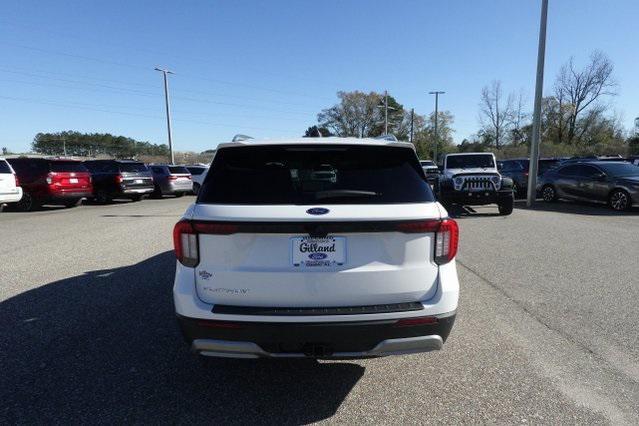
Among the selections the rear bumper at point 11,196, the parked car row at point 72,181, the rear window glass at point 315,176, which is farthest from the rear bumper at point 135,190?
the rear window glass at point 315,176

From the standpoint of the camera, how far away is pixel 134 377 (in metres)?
3.36

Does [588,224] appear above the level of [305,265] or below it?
below

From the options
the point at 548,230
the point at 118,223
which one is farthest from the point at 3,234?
the point at 548,230

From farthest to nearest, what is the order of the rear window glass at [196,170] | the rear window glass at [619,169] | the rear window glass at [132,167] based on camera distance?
the rear window glass at [196,170], the rear window glass at [132,167], the rear window glass at [619,169]

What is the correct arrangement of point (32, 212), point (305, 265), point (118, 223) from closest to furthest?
point (305, 265)
point (118, 223)
point (32, 212)

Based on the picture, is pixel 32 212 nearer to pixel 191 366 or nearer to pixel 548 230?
pixel 191 366

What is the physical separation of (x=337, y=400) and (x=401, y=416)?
0.46m

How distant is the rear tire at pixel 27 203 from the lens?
15.8 metres

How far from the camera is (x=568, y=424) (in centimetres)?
273

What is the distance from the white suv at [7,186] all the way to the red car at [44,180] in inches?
37.8

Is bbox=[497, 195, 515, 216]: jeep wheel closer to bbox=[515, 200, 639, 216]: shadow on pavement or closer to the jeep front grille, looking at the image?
the jeep front grille

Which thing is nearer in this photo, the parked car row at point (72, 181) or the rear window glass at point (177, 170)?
the parked car row at point (72, 181)

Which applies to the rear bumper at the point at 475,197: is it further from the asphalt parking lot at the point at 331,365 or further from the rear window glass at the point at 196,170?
the rear window glass at the point at 196,170

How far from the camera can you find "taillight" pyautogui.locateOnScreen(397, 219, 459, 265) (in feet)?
8.98
